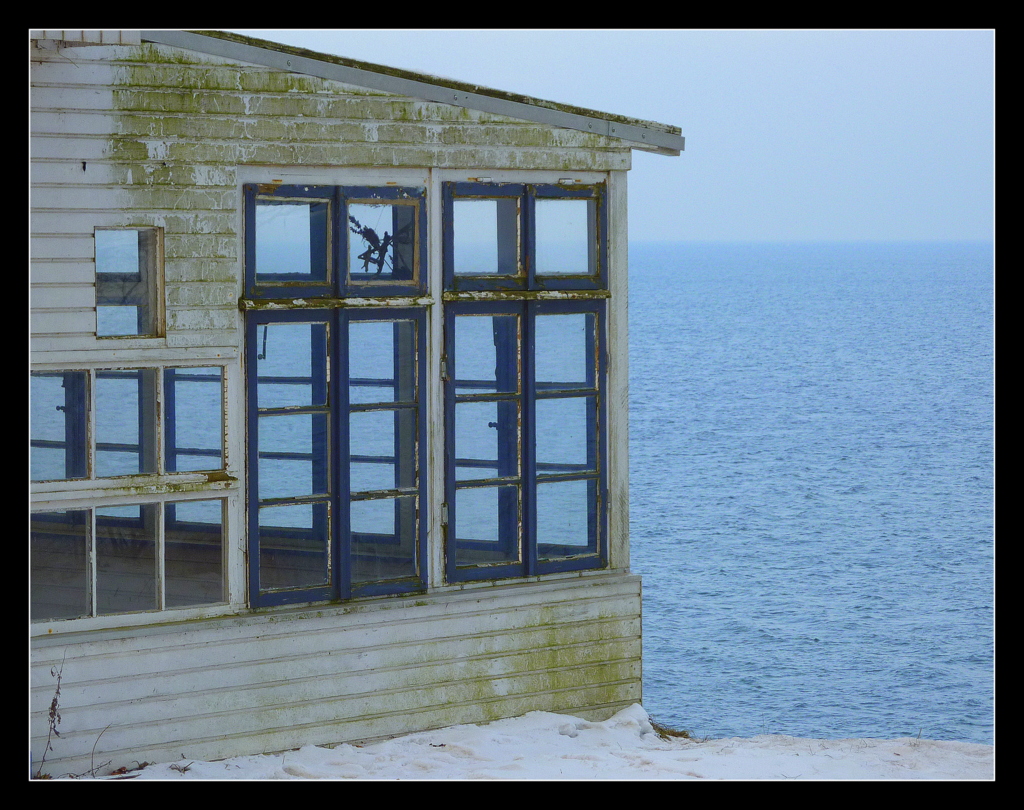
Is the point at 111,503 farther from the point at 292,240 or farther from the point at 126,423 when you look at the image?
the point at 292,240

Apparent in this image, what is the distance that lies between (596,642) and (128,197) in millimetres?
3417

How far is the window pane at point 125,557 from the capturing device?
20.9 ft

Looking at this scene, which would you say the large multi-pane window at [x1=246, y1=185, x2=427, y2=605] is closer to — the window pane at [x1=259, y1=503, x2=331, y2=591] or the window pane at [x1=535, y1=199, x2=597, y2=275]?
the window pane at [x1=259, y1=503, x2=331, y2=591]

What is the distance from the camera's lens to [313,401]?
6.85 metres

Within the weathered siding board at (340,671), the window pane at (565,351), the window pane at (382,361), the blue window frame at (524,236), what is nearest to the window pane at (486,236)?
the blue window frame at (524,236)

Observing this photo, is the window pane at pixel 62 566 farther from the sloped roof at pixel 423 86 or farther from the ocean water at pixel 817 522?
the ocean water at pixel 817 522

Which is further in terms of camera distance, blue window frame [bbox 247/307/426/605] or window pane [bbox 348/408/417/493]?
window pane [bbox 348/408/417/493]

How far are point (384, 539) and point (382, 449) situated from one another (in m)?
0.46

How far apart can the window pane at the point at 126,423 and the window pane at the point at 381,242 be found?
1.18 meters

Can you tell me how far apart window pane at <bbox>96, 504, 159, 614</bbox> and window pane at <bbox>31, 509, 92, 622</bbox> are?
0.07 metres

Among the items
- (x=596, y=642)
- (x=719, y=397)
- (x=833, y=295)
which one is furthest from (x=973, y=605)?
(x=833, y=295)

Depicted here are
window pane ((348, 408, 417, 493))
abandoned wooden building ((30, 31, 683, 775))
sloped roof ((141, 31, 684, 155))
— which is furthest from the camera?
window pane ((348, 408, 417, 493))

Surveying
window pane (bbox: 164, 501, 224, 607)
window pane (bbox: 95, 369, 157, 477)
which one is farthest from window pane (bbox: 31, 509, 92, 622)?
window pane (bbox: 164, 501, 224, 607)

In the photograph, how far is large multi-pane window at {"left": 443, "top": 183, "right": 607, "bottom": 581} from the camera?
714 cm
